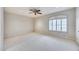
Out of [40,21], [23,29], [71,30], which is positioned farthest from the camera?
[40,21]

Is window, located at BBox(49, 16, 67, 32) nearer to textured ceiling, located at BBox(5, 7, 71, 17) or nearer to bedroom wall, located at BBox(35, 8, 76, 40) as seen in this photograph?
bedroom wall, located at BBox(35, 8, 76, 40)

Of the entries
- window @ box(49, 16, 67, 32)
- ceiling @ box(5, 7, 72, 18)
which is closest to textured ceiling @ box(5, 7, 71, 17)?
ceiling @ box(5, 7, 72, 18)

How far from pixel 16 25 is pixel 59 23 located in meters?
0.97

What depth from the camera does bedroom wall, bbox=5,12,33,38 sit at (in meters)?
1.41

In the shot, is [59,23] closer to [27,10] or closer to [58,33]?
[58,33]

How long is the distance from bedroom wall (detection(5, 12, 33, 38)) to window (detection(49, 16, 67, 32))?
52 cm

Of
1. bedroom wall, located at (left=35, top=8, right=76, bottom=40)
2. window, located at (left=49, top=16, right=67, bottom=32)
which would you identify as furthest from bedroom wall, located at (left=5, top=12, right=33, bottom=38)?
window, located at (left=49, top=16, right=67, bottom=32)

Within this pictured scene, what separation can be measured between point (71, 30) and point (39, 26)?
73cm

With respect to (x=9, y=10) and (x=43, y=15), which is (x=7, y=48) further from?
(x=43, y=15)

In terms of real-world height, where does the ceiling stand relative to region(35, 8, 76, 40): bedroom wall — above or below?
above

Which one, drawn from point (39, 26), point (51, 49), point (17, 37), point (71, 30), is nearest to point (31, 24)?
point (39, 26)

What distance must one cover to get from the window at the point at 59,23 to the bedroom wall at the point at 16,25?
52 cm

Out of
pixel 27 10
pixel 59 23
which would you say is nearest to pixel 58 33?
pixel 59 23

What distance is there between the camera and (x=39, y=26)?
1.60 m
